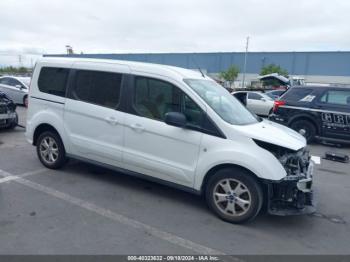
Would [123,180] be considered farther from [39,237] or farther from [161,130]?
[39,237]

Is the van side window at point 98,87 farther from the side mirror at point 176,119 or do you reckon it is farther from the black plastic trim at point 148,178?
the side mirror at point 176,119

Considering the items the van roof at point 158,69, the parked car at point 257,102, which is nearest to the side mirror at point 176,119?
the van roof at point 158,69

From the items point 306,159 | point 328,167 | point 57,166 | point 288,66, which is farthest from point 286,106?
point 288,66

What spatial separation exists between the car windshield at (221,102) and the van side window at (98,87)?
3.77 feet

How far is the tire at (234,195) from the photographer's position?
377cm

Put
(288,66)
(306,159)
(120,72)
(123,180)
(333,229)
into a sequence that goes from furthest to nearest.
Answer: (288,66)
(123,180)
(120,72)
(306,159)
(333,229)

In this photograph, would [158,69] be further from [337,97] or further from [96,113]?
[337,97]

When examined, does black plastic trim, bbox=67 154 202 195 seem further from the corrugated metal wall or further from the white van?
the corrugated metal wall

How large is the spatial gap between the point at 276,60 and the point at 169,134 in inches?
2250

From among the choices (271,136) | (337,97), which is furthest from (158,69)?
(337,97)

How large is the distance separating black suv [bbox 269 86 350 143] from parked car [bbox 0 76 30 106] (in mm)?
11292

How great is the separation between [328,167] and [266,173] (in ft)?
13.3

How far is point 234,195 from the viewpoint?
3.88m

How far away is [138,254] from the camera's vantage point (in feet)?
10.3
